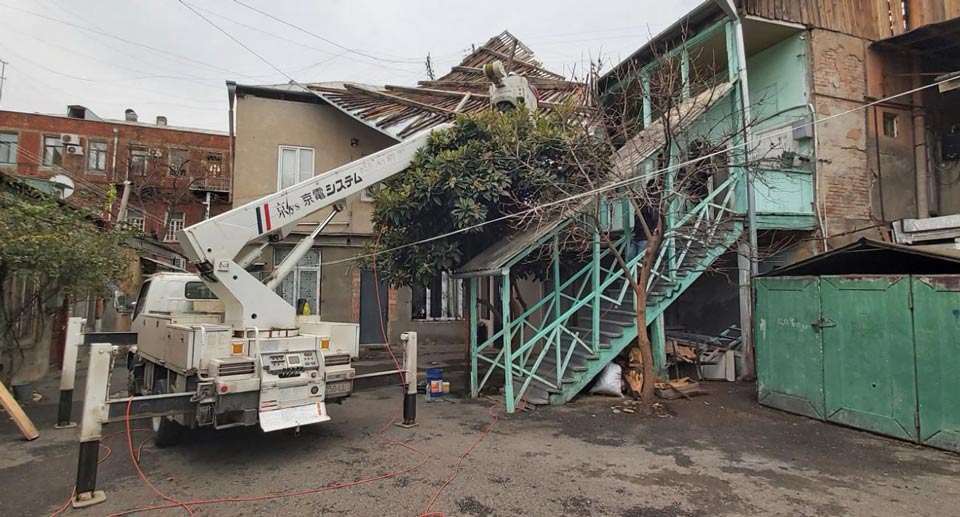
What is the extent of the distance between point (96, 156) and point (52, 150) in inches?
105

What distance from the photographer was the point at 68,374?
7.03 metres

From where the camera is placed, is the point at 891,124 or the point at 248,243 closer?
the point at 248,243

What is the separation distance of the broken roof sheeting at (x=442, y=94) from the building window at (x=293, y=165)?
189 centimetres

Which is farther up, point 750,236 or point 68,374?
point 750,236

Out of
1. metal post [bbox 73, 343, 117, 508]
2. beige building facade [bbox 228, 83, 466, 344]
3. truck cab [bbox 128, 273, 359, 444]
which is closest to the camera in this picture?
metal post [bbox 73, 343, 117, 508]

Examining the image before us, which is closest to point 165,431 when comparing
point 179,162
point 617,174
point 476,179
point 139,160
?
point 476,179

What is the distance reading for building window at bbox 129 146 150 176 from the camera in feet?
91.8

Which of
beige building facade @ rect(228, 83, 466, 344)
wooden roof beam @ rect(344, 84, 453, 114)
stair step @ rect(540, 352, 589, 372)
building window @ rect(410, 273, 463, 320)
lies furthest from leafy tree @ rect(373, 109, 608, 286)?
building window @ rect(410, 273, 463, 320)

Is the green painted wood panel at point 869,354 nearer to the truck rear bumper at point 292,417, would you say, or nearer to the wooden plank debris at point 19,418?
the truck rear bumper at point 292,417

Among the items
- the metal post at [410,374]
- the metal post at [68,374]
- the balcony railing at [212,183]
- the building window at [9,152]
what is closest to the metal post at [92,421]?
the metal post at [410,374]

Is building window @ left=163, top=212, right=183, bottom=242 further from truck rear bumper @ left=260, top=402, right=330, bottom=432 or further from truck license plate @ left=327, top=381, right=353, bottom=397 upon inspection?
truck rear bumper @ left=260, top=402, right=330, bottom=432

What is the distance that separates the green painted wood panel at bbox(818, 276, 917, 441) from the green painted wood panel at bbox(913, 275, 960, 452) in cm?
10

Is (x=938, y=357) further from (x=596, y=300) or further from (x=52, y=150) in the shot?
(x=52, y=150)

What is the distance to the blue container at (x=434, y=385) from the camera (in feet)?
28.2
